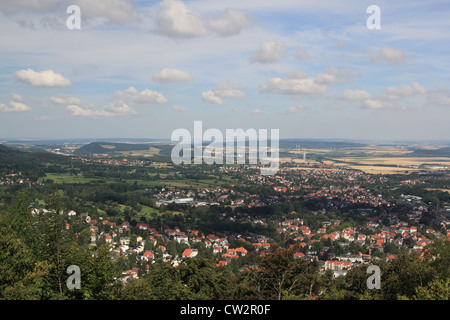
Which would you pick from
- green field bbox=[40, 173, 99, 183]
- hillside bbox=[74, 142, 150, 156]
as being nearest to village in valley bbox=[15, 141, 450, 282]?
green field bbox=[40, 173, 99, 183]

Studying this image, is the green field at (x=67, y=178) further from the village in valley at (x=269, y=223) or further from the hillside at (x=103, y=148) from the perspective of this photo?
the hillside at (x=103, y=148)

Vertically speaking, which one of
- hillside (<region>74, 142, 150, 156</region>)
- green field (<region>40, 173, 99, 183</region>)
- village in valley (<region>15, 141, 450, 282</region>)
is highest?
hillside (<region>74, 142, 150, 156</region>)

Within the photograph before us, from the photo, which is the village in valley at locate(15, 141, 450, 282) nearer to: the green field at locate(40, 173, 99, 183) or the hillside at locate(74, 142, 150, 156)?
the green field at locate(40, 173, 99, 183)

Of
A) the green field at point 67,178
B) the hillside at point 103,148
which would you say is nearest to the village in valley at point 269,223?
the green field at point 67,178

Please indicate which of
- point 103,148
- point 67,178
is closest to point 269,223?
point 67,178

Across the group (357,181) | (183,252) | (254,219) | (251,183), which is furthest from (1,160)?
(357,181)

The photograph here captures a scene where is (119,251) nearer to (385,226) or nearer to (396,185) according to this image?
(385,226)

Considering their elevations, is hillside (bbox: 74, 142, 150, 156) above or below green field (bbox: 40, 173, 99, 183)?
above

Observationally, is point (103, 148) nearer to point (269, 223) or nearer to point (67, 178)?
point (67, 178)

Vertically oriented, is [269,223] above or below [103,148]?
below

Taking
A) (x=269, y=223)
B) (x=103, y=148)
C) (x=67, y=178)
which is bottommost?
(x=269, y=223)

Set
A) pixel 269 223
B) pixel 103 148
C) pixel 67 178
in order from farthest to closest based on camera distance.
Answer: pixel 103 148
pixel 67 178
pixel 269 223
